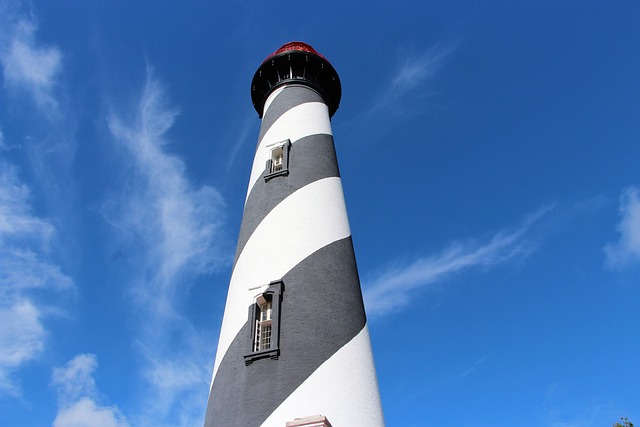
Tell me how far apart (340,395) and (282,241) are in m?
2.76

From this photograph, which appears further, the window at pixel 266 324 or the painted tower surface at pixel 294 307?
the window at pixel 266 324

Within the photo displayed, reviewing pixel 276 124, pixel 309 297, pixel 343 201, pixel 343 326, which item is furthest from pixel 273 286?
pixel 276 124

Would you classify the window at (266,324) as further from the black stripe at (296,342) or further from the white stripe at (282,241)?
the white stripe at (282,241)

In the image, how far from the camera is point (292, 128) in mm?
10805

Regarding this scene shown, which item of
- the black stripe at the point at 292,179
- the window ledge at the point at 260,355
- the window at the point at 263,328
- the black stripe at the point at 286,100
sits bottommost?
the window ledge at the point at 260,355

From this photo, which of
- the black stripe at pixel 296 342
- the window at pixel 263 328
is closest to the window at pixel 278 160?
the black stripe at pixel 296 342

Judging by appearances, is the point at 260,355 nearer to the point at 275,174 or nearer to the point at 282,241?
the point at 282,241

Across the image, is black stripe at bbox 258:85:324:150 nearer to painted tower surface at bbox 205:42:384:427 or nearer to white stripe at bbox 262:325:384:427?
painted tower surface at bbox 205:42:384:427

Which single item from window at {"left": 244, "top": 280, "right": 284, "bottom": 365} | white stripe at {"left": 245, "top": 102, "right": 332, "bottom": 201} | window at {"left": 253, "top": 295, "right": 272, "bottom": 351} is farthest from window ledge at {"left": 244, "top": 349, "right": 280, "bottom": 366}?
white stripe at {"left": 245, "top": 102, "right": 332, "bottom": 201}

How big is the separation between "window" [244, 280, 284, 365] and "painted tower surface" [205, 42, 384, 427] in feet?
0.05

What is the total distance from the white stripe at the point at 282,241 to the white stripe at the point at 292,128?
5.02 feet

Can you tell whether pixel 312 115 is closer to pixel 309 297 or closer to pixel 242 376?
pixel 309 297

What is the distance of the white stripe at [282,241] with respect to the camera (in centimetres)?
788

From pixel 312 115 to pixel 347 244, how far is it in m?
3.83
